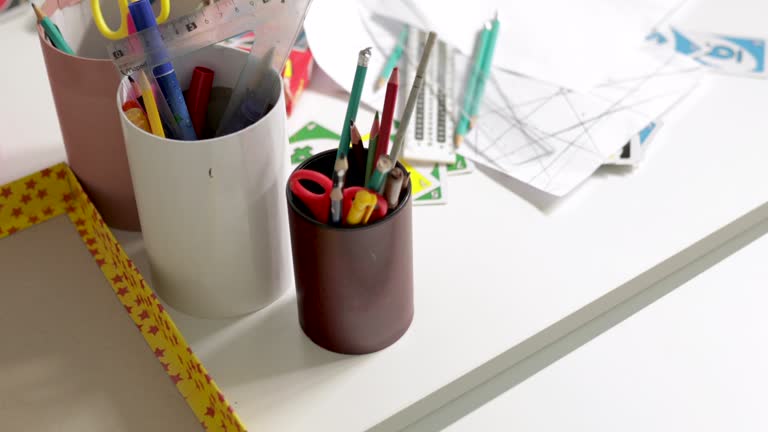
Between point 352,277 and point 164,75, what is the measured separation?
0.15 meters

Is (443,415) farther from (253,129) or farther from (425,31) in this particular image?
(425,31)

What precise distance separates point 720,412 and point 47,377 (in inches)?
16.6

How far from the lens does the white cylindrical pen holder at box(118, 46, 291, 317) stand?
486mm

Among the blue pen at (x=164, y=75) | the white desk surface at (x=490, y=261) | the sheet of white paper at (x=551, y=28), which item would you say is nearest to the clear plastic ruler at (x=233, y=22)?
the blue pen at (x=164, y=75)

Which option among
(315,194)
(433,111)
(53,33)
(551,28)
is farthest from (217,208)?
(551,28)

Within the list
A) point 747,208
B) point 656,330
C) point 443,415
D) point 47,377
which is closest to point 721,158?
point 747,208

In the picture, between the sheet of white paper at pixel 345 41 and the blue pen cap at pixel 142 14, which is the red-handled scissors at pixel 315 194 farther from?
the sheet of white paper at pixel 345 41

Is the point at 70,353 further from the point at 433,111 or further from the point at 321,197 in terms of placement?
the point at 433,111

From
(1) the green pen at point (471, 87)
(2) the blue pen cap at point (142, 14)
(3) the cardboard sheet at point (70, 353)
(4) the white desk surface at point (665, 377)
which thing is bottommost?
(4) the white desk surface at point (665, 377)

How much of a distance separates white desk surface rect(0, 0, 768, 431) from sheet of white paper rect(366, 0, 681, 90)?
0.09m

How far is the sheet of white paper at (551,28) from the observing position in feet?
2.60

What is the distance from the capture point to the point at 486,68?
78cm

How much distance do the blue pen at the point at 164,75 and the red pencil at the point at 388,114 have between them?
0.37 feet

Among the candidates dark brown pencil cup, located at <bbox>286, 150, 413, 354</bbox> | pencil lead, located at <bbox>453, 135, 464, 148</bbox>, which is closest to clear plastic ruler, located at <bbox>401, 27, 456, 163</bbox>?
pencil lead, located at <bbox>453, 135, 464, 148</bbox>
